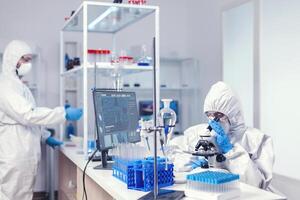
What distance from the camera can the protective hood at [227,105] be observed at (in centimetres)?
195

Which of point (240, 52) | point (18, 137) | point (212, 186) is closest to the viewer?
point (212, 186)

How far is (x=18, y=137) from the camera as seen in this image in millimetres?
2717

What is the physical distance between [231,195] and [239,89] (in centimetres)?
268

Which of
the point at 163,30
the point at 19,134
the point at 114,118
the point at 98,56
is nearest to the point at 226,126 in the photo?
the point at 114,118

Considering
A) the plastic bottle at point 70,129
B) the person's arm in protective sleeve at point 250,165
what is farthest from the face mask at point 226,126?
the plastic bottle at point 70,129

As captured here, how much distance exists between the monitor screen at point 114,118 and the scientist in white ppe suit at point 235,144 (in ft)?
1.07

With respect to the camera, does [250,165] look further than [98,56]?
No

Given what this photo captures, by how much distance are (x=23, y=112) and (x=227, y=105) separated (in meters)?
1.43

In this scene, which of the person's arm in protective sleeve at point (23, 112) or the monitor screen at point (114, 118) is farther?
the person's arm in protective sleeve at point (23, 112)

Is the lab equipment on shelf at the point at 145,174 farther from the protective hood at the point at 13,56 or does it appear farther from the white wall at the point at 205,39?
the white wall at the point at 205,39

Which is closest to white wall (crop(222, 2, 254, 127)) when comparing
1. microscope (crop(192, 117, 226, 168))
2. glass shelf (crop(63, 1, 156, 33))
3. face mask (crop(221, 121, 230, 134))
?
glass shelf (crop(63, 1, 156, 33))

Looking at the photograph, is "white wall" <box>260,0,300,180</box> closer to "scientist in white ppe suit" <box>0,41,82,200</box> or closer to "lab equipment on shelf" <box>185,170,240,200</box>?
"scientist in white ppe suit" <box>0,41,82,200</box>

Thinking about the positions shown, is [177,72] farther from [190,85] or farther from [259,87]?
[259,87]

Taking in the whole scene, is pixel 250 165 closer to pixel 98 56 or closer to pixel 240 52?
pixel 98 56
